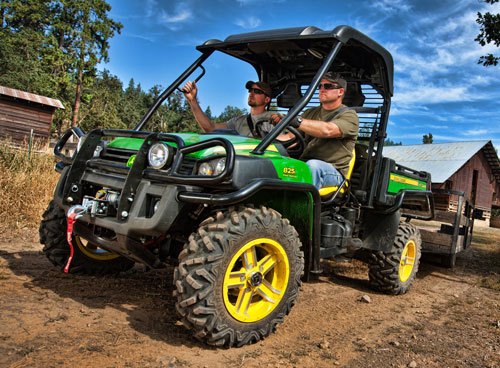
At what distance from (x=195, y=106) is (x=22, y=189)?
401cm

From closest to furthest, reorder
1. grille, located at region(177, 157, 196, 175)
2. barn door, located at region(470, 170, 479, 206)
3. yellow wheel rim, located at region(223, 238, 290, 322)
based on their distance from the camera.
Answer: yellow wheel rim, located at region(223, 238, 290, 322) < grille, located at region(177, 157, 196, 175) < barn door, located at region(470, 170, 479, 206)

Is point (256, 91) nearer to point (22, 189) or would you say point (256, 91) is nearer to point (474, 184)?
point (22, 189)

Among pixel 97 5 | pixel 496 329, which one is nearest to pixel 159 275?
pixel 496 329

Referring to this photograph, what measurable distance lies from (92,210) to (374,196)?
118 inches

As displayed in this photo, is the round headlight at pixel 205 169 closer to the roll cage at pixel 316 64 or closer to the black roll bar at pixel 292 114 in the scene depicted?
the black roll bar at pixel 292 114

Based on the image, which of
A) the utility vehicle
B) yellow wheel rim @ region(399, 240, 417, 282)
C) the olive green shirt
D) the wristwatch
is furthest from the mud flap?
the wristwatch

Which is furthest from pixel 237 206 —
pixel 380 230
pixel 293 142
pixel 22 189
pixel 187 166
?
pixel 22 189

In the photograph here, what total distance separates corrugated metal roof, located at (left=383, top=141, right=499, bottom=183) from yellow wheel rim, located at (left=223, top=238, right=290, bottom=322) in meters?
26.0

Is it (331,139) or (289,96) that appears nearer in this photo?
(331,139)

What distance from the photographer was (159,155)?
323cm

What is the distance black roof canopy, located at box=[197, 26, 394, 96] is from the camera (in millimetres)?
4129

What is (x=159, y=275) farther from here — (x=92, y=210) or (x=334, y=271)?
(x=334, y=271)

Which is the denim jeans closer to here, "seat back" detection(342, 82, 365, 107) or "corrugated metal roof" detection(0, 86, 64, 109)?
"seat back" detection(342, 82, 365, 107)

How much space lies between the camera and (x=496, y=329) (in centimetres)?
410
